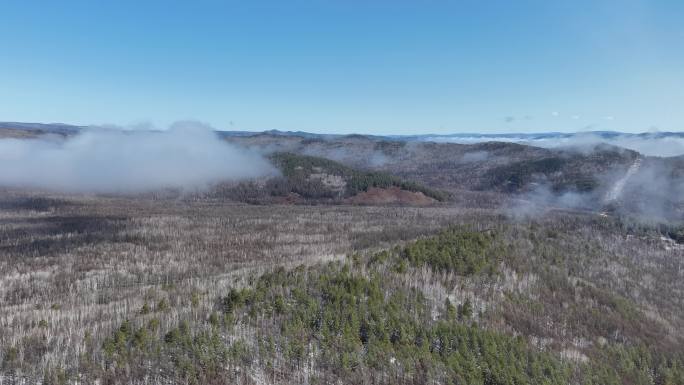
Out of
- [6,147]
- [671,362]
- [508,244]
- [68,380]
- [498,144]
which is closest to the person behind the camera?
[68,380]

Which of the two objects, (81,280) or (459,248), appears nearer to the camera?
(459,248)

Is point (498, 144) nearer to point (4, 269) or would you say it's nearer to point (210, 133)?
point (210, 133)

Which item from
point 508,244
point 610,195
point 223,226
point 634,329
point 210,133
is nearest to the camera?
point 634,329

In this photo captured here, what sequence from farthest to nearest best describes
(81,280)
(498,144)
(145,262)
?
1. (498,144)
2. (145,262)
3. (81,280)

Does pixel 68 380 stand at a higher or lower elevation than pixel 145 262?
higher

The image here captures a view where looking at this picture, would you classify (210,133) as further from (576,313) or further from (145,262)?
(576,313)

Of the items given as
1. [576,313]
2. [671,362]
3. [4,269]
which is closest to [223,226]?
[4,269]

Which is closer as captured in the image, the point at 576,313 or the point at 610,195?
the point at 576,313

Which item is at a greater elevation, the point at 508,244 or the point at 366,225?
the point at 508,244

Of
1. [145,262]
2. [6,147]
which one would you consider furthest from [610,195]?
[6,147]
